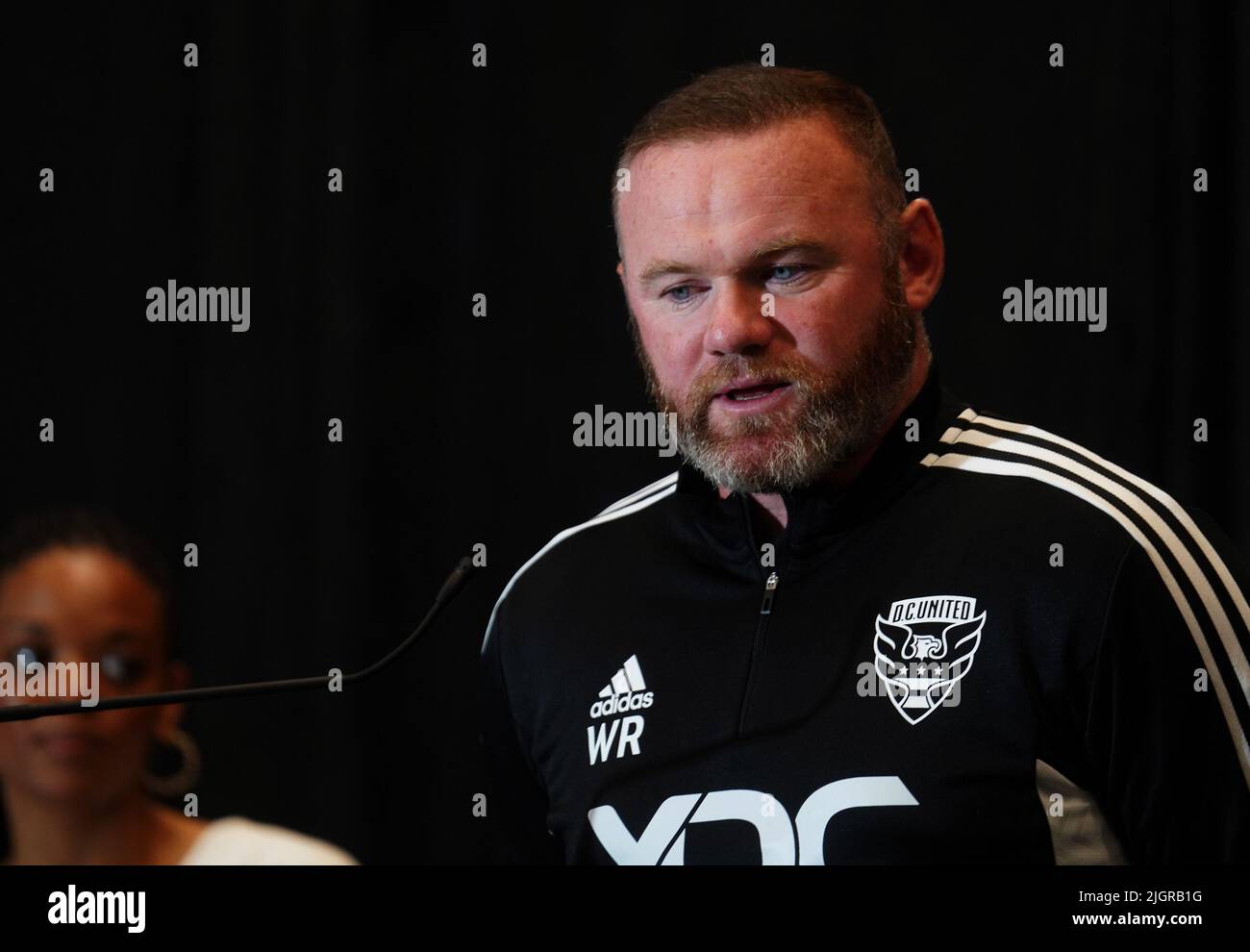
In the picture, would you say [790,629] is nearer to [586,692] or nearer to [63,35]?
[586,692]

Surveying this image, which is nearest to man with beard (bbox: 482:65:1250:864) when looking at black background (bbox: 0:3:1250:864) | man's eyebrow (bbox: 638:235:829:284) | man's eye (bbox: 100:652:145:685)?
man's eyebrow (bbox: 638:235:829:284)

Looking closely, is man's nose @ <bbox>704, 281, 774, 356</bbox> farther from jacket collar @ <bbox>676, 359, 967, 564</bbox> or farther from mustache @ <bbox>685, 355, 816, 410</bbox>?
jacket collar @ <bbox>676, 359, 967, 564</bbox>

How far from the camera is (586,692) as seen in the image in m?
1.43

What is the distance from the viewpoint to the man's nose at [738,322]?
135cm

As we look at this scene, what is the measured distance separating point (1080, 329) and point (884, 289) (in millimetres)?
405

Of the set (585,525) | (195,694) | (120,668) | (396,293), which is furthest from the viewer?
(396,293)

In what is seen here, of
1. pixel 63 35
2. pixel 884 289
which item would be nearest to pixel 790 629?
pixel 884 289

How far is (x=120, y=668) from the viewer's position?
52.3 inches

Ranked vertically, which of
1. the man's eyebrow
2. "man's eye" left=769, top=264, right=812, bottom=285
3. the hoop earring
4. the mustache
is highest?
the man's eyebrow

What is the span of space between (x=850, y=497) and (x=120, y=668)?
68 centimetres

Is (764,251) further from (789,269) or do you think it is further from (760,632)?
(760,632)

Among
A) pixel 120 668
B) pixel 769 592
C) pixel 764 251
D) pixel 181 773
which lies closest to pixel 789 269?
pixel 764 251

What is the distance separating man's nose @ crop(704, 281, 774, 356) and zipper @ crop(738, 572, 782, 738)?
214 mm

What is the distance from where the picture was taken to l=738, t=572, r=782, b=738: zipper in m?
1.33
